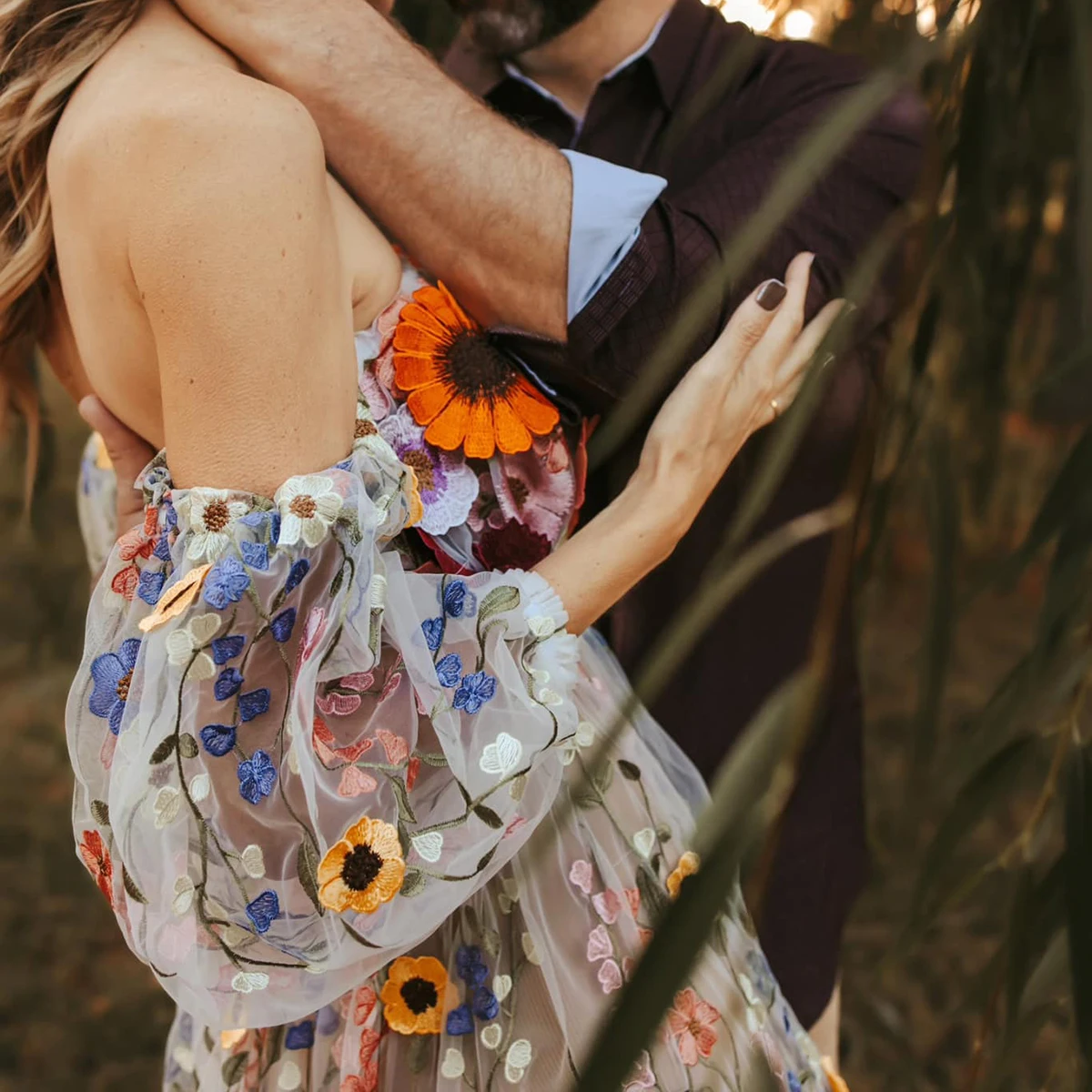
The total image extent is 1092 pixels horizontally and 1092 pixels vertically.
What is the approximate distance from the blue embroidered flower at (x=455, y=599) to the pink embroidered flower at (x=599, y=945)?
28 cm

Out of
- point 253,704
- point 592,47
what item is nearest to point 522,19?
point 592,47

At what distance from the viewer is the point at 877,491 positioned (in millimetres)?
819

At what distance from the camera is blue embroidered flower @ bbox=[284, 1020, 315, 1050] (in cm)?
87

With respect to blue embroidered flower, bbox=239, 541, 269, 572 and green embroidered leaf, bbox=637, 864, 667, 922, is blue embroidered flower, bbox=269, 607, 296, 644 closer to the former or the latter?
blue embroidered flower, bbox=239, 541, 269, 572

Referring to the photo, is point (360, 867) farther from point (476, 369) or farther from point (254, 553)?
point (476, 369)

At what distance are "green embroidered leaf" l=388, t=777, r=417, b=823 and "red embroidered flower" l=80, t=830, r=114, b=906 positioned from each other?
19cm

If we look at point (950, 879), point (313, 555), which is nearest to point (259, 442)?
point (313, 555)

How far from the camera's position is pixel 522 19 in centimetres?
98

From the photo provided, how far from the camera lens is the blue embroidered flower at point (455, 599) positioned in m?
0.74

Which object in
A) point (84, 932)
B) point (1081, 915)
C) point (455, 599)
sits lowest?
point (84, 932)

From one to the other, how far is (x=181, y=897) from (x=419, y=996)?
0.77 feet

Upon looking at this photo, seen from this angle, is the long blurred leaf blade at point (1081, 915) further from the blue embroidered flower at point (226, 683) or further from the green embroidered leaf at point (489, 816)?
the blue embroidered flower at point (226, 683)

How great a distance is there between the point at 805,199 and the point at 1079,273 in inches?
16.3

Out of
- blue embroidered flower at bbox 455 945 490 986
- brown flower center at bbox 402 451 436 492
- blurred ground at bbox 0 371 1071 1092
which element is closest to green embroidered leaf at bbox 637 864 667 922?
blue embroidered flower at bbox 455 945 490 986
